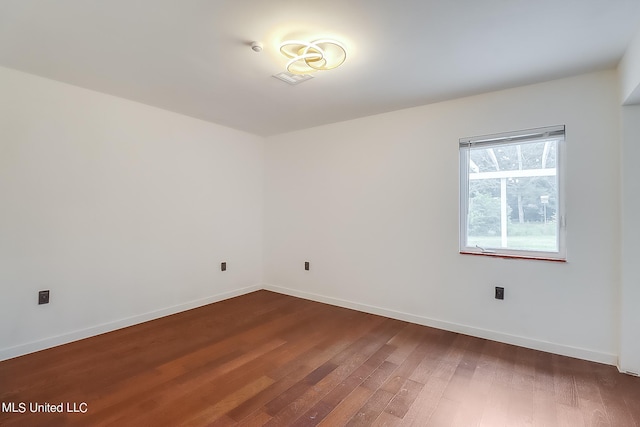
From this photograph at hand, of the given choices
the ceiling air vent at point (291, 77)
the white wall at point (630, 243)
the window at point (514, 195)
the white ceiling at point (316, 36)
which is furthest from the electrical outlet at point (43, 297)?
the white wall at point (630, 243)

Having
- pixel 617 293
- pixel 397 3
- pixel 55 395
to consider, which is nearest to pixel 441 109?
pixel 397 3

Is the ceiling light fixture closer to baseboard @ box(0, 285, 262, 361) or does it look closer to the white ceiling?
the white ceiling

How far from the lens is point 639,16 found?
5.49ft

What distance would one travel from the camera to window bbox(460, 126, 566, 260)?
100 inches

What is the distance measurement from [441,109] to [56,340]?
13.3ft

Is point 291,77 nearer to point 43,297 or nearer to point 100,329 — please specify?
point 43,297

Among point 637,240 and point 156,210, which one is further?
point 156,210

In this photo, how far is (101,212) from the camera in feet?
9.35

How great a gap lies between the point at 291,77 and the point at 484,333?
283 cm

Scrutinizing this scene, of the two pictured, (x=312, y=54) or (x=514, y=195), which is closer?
(x=312, y=54)

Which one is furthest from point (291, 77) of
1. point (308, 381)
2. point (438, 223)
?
point (308, 381)

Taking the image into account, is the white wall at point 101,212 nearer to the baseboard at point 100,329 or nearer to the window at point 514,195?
the baseboard at point 100,329

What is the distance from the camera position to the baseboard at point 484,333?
2.34m

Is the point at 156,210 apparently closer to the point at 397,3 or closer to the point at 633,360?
the point at 397,3
